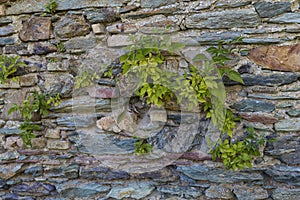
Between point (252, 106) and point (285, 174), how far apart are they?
19.6 inches

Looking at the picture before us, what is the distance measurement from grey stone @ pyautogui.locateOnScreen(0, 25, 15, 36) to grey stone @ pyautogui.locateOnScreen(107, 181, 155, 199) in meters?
1.44

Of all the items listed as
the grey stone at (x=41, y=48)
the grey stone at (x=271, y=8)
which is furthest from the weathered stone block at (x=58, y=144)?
the grey stone at (x=271, y=8)

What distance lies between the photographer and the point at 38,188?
6.97 feet

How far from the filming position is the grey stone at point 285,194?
178 cm

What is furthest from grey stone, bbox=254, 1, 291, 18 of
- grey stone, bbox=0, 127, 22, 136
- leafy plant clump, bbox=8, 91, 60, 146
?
grey stone, bbox=0, 127, 22, 136

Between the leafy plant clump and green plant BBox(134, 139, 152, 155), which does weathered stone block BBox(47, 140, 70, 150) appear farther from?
green plant BBox(134, 139, 152, 155)

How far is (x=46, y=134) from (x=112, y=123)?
545 millimetres

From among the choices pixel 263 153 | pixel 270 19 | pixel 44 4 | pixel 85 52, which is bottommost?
pixel 263 153

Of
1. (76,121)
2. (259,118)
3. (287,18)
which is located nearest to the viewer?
(287,18)

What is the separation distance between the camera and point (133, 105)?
6.36 feet

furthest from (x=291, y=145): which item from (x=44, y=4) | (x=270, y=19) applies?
(x=44, y=4)

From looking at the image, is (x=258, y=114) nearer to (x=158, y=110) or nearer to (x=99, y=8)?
(x=158, y=110)

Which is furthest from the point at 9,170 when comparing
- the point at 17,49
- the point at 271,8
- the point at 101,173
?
the point at 271,8

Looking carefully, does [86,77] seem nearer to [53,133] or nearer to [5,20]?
[53,133]
